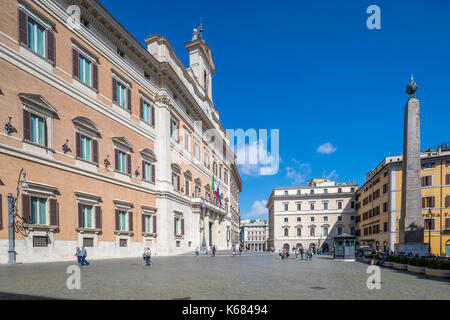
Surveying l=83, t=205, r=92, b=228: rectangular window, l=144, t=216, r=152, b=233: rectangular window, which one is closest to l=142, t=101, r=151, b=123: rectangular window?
l=144, t=216, r=152, b=233: rectangular window

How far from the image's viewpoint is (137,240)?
2550 cm

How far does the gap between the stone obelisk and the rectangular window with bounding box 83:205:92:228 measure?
74.7 feet

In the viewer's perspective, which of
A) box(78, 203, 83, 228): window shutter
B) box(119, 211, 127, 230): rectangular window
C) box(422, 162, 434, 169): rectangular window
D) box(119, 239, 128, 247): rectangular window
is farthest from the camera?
box(422, 162, 434, 169): rectangular window

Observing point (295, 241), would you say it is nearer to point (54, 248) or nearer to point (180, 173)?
point (180, 173)

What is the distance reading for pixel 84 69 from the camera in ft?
70.6

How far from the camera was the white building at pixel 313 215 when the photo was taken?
7238cm

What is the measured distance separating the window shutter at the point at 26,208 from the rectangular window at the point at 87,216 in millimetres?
4306

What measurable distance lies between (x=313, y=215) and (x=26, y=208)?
6786 cm

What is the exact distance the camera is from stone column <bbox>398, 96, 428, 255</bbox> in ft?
70.8

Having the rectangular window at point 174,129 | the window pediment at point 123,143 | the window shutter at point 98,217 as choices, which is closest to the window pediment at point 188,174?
the rectangular window at point 174,129

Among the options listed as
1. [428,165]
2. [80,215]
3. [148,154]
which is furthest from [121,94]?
[428,165]

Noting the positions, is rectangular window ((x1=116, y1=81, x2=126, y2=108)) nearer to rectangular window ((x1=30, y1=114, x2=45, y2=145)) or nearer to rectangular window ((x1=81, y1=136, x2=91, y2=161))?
rectangular window ((x1=81, y1=136, x2=91, y2=161))

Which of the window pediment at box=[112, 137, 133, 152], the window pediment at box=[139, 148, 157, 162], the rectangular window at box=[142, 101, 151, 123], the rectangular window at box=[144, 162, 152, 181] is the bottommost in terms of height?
the rectangular window at box=[144, 162, 152, 181]

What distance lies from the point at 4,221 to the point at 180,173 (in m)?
20.5
